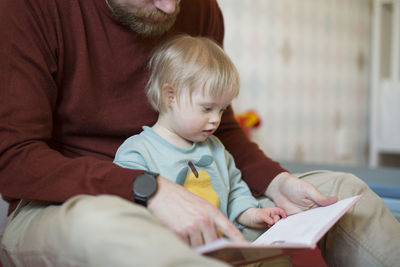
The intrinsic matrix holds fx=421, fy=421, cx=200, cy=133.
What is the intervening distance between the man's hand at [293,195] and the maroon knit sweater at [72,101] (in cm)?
3

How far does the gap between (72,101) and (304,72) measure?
88.6 inches

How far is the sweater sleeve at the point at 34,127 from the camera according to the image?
0.74m

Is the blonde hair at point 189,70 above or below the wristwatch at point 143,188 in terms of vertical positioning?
above

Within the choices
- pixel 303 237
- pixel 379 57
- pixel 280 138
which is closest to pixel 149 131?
pixel 303 237

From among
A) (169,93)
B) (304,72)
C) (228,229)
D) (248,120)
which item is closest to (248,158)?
(169,93)

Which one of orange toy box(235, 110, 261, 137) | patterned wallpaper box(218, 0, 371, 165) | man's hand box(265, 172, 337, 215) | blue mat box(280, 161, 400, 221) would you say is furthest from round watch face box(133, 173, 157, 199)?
patterned wallpaper box(218, 0, 371, 165)

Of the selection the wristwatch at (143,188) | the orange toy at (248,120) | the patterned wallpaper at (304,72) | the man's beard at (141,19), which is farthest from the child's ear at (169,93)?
the patterned wallpaper at (304,72)

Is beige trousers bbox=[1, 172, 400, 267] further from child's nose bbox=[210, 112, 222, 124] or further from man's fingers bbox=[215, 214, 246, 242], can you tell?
child's nose bbox=[210, 112, 222, 124]

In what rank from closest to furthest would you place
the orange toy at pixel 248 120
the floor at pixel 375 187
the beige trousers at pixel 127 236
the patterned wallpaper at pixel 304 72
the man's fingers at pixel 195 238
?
the beige trousers at pixel 127 236 < the man's fingers at pixel 195 238 < the floor at pixel 375 187 < the orange toy at pixel 248 120 < the patterned wallpaper at pixel 304 72

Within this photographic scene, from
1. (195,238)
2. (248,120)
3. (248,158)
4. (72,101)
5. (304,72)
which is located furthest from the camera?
(304,72)

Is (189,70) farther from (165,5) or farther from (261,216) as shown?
(261,216)

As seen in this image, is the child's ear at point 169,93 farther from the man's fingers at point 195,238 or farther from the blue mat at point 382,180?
the blue mat at point 382,180

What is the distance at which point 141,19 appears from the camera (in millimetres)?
970

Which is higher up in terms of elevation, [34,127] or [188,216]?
[34,127]
